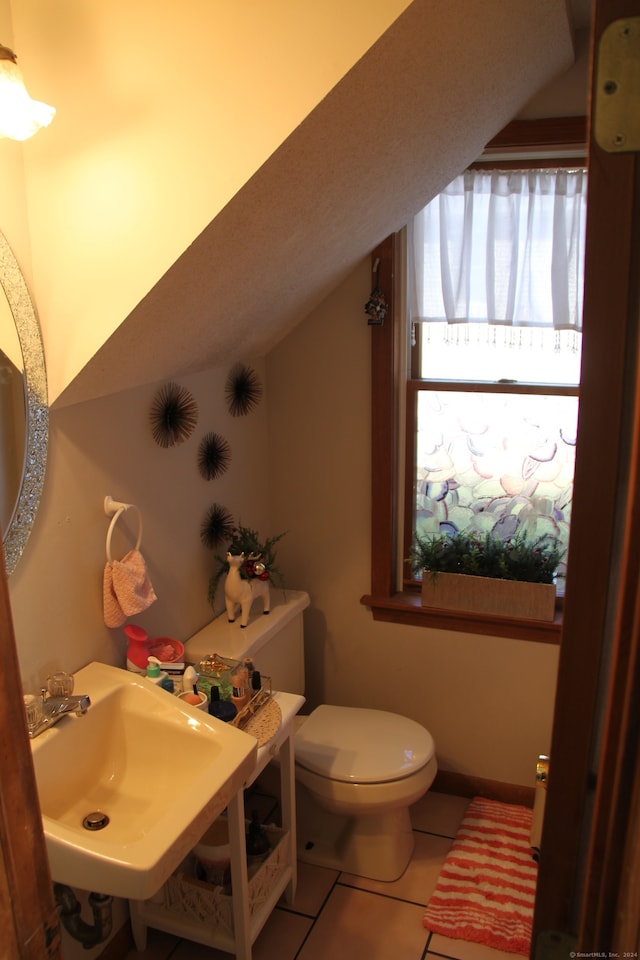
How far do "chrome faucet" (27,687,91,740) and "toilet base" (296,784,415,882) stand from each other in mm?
973

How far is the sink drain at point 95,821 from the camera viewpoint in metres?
1.70

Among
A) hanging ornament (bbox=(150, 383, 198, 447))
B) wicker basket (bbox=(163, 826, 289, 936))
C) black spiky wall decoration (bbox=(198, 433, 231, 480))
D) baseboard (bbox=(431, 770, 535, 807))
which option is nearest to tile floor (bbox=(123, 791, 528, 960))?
wicker basket (bbox=(163, 826, 289, 936))

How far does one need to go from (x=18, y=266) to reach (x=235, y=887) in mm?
1522

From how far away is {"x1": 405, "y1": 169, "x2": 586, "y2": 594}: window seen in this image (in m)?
2.45

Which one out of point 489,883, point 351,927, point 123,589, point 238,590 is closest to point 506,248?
point 238,590

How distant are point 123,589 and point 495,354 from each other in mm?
1423

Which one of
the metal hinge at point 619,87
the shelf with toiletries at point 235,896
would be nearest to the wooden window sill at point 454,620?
the shelf with toiletries at point 235,896

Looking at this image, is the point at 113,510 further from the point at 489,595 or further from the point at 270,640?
the point at 489,595

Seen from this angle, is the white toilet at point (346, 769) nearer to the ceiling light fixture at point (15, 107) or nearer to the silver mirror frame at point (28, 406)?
the silver mirror frame at point (28, 406)

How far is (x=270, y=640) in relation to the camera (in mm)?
2537

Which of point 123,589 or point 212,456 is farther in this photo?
point 212,456

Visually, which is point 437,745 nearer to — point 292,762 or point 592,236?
point 292,762

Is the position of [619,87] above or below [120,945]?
above

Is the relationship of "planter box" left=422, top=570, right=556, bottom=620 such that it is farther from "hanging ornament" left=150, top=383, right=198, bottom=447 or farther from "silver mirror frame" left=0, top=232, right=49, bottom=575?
"silver mirror frame" left=0, top=232, right=49, bottom=575
